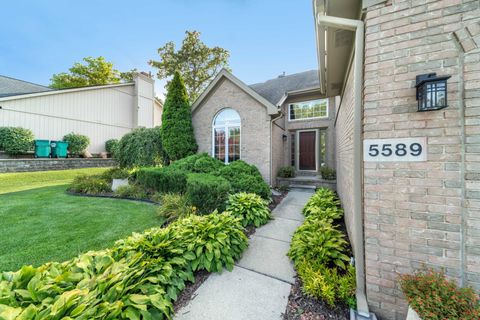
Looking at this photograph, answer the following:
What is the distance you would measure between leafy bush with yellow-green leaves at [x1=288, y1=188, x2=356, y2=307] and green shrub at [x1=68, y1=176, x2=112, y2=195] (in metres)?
8.21

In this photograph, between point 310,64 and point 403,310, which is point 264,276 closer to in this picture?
point 403,310

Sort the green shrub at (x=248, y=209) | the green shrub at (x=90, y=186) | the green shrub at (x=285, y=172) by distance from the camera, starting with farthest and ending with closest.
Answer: the green shrub at (x=285, y=172) → the green shrub at (x=90, y=186) → the green shrub at (x=248, y=209)

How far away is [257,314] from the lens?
213 centimetres

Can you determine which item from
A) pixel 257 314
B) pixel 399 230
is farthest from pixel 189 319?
pixel 399 230

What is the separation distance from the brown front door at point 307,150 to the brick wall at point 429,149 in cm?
853

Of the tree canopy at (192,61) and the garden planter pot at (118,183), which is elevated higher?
the tree canopy at (192,61)

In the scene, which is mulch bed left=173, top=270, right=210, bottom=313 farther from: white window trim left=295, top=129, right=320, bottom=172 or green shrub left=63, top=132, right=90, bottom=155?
green shrub left=63, top=132, right=90, bottom=155

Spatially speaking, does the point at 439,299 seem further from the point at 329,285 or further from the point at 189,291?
the point at 189,291

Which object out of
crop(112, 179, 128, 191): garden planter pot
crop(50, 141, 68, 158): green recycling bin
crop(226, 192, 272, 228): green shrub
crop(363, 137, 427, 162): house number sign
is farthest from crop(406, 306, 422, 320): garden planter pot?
crop(50, 141, 68, 158): green recycling bin

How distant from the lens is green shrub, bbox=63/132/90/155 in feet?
47.5

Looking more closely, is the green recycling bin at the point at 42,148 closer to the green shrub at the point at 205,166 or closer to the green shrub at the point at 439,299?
the green shrub at the point at 205,166

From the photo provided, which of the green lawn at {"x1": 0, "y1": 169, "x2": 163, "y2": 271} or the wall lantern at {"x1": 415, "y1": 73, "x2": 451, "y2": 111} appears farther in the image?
the green lawn at {"x1": 0, "y1": 169, "x2": 163, "y2": 271}

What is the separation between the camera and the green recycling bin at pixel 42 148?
12.7 metres

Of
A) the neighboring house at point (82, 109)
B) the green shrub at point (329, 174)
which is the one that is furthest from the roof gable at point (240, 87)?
the neighboring house at point (82, 109)
